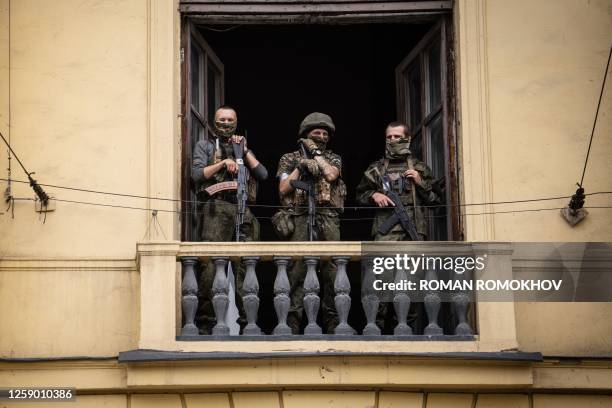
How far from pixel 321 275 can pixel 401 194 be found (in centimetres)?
97

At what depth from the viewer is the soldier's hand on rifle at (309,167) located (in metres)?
13.2

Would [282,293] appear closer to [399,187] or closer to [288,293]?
[288,293]

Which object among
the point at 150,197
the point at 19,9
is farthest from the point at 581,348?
the point at 19,9

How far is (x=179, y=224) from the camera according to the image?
43.2ft

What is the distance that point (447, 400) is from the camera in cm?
1241

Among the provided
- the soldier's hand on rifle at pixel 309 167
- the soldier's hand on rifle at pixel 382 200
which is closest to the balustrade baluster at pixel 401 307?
the soldier's hand on rifle at pixel 382 200

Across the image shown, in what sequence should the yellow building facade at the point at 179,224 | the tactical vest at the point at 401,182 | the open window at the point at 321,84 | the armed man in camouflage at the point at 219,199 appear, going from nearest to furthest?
1. the yellow building facade at the point at 179,224
2. the armed man in camouflage at the point at 219,199
3. the tactical vest at the point at 401,182
4. the open window at the point at 321,84

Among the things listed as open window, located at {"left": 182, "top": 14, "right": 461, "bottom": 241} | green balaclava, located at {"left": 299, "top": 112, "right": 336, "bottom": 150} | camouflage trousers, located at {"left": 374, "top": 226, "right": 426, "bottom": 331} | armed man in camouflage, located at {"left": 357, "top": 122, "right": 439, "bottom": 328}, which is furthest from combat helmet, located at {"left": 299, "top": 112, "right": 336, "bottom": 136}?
open window, located at {"left": 182, "top": 14, "right": 461, "bottom": 241}

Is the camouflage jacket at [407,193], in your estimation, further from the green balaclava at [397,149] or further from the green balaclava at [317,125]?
the green balaclava at [317,125]

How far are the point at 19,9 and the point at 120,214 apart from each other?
201 centimetres

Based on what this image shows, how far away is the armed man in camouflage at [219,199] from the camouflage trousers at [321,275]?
1.29 ft

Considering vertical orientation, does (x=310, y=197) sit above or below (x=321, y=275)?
Answer: above

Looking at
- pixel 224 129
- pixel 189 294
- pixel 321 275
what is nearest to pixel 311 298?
pixel 189 294

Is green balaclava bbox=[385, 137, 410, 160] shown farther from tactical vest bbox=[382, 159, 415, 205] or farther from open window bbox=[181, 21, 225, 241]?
open window bbox=[181, 21, 225, 241]
